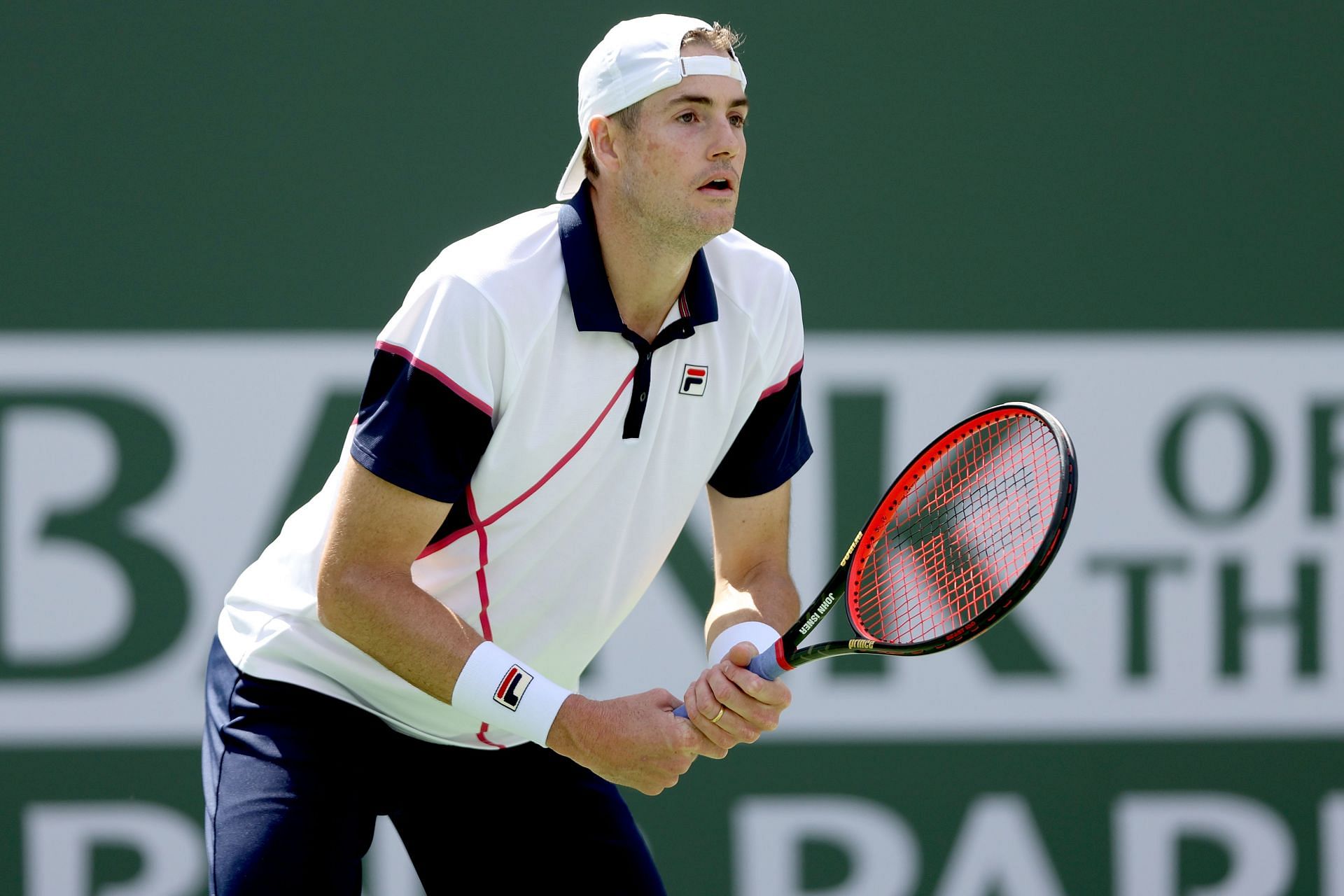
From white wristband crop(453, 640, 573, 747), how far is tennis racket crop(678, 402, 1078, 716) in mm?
192

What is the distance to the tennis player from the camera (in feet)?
7.59

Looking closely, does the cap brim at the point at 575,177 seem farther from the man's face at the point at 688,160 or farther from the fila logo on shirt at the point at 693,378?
the fila logo on shirt at the point at 693,378

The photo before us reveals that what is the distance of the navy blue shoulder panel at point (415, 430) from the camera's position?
227 cm

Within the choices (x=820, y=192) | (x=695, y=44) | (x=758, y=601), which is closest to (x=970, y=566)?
(x=758, y=601)

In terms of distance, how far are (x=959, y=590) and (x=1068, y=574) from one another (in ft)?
3.79

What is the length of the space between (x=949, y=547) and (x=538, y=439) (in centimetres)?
73

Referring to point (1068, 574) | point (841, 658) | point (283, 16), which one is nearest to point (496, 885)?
point (841, 658)

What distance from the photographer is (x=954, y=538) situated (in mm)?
2707

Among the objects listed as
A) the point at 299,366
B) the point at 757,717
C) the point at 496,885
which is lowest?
the point at 496,885

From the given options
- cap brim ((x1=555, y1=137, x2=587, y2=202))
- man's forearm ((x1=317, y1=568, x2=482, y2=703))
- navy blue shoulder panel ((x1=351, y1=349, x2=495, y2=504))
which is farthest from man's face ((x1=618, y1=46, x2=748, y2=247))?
man's forearm ((x1=317, y1=568, x2=482, y2=703))

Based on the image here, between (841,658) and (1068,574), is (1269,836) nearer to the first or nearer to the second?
(1068,574)

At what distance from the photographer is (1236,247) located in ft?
13.1

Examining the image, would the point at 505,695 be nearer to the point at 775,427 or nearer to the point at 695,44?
the point at 775,427

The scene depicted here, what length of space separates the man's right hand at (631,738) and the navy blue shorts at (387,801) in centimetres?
27
